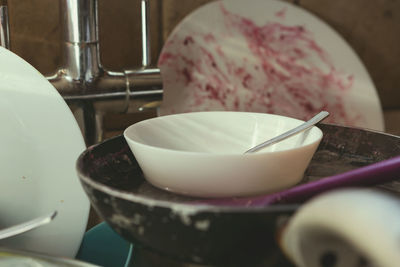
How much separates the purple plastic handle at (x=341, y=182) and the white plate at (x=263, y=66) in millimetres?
418

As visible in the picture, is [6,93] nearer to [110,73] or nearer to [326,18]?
[110,73]

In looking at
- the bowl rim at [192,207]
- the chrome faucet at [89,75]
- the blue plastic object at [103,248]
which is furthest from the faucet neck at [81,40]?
the bowl rim at [192,207]

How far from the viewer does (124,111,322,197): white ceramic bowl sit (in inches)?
9.5

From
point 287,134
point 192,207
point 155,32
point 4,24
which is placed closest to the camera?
point 192,207

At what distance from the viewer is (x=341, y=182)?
216 mm

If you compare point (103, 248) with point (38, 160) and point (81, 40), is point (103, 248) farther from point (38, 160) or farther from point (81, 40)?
point (81, 40)

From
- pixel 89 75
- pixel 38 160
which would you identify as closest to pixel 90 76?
pixel 89 75

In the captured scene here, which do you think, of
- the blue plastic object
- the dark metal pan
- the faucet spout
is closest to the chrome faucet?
the faucet spout

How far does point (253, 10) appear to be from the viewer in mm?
664

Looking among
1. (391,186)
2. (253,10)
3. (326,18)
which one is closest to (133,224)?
(391,186)

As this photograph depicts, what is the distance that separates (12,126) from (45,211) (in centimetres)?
6

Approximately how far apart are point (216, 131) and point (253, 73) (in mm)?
360

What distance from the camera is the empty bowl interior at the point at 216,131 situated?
31 centimetres

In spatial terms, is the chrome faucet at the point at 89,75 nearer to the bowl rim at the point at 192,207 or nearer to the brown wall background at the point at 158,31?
the brown wall background at the point at 158,31
